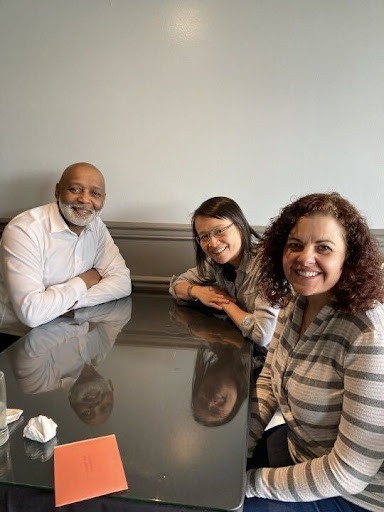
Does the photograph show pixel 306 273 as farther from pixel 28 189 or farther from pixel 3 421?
pixel 28 189

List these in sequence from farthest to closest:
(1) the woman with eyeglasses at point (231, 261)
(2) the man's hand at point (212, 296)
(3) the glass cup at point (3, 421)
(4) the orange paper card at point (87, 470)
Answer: (2) the man's hand at point (212, 296) → (1) the woman with eyeglasses at point (231, 261) → (3) the glass cup at point (3, 421) → (4) the orange paper card at point (87, 470)

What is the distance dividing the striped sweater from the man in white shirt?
2.96ft

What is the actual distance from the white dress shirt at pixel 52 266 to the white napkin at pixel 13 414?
547 millimetres

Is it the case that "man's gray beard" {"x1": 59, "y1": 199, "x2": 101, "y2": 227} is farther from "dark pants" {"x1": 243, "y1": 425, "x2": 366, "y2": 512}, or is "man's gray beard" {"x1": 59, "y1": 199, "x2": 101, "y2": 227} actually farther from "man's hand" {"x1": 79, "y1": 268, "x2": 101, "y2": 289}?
"dark pants" {"x1": 243, "y1": 425, "x2": 366, "y2": 512}

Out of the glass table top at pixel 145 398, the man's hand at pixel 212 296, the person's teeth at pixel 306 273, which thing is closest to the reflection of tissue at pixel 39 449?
the glass table top at pixel 145 398

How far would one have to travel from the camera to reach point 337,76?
1662 mm

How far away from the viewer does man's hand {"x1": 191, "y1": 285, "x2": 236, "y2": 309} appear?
1475 millimetres

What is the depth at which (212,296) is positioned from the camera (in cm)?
150

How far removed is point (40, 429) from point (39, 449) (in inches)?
1.6

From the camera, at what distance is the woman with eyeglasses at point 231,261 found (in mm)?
1332

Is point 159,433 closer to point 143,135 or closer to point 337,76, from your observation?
point 143,135

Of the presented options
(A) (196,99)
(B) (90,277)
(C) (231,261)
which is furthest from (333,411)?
(A) (196,99)

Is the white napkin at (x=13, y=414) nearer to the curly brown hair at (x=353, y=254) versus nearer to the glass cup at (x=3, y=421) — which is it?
the glass cup at (x=3, y=421)

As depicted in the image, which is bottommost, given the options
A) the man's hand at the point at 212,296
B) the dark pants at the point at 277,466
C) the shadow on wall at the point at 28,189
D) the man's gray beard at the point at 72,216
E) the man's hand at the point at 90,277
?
the dark pants at the point at 277,466
